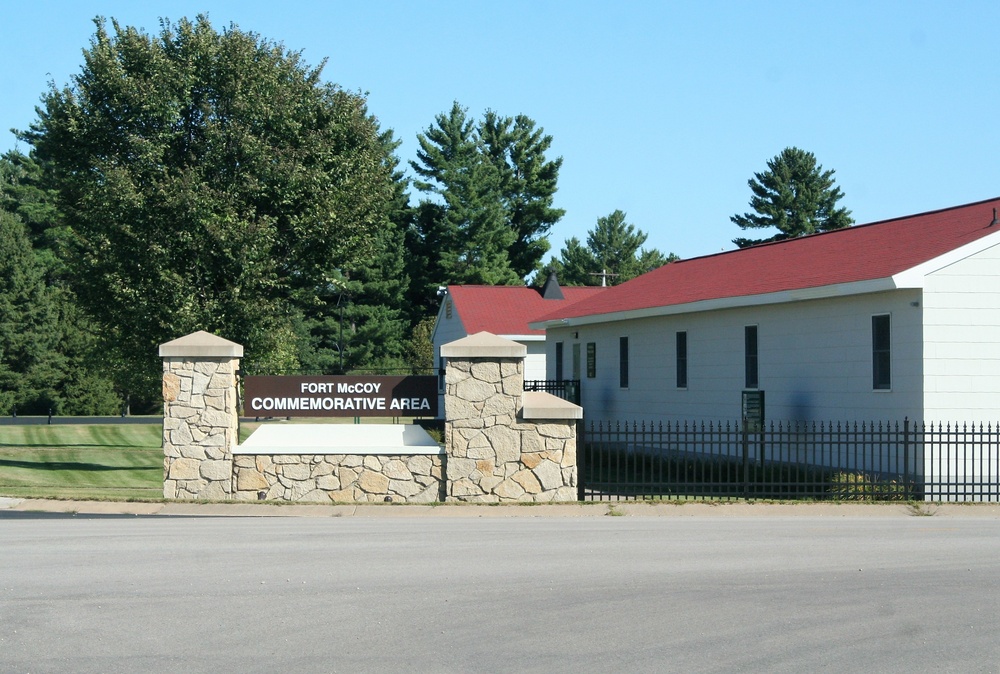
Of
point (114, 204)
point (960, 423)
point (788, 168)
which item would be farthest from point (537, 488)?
point (788, 168)

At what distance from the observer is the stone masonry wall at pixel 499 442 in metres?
17.2

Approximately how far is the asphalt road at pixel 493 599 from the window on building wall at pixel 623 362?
59.0 feet

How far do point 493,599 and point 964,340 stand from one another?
45.7 ft

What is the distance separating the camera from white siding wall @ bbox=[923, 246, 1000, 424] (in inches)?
803

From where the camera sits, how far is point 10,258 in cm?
5869

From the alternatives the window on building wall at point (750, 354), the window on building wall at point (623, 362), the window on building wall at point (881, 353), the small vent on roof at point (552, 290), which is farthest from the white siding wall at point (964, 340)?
the small vent on roof at point (552, 290)

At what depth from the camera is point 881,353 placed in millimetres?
21656

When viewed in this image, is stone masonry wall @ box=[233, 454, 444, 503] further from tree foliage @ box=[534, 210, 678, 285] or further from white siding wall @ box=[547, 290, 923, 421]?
tree foliage @ box=[534, 210, 678, 285]

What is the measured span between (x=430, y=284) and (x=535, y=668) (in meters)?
63.5

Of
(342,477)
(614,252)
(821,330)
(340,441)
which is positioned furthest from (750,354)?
(614,252)

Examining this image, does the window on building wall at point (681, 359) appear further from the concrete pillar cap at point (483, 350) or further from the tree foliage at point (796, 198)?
the tree foliage at point (796, 198)

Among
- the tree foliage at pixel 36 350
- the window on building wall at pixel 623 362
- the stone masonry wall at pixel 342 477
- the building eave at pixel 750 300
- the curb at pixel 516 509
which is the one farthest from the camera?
the tree foliage at pixel 36 350

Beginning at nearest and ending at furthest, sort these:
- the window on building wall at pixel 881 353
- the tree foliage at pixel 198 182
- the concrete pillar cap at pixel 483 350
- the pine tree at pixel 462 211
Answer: the concrete pillar cap at pixel 483 350, the window on building wall at pixel 881 353, the tree foliage at pixel 198 182, the pine tree at pixel 462 211

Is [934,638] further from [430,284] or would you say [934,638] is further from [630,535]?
→ [430,284]
